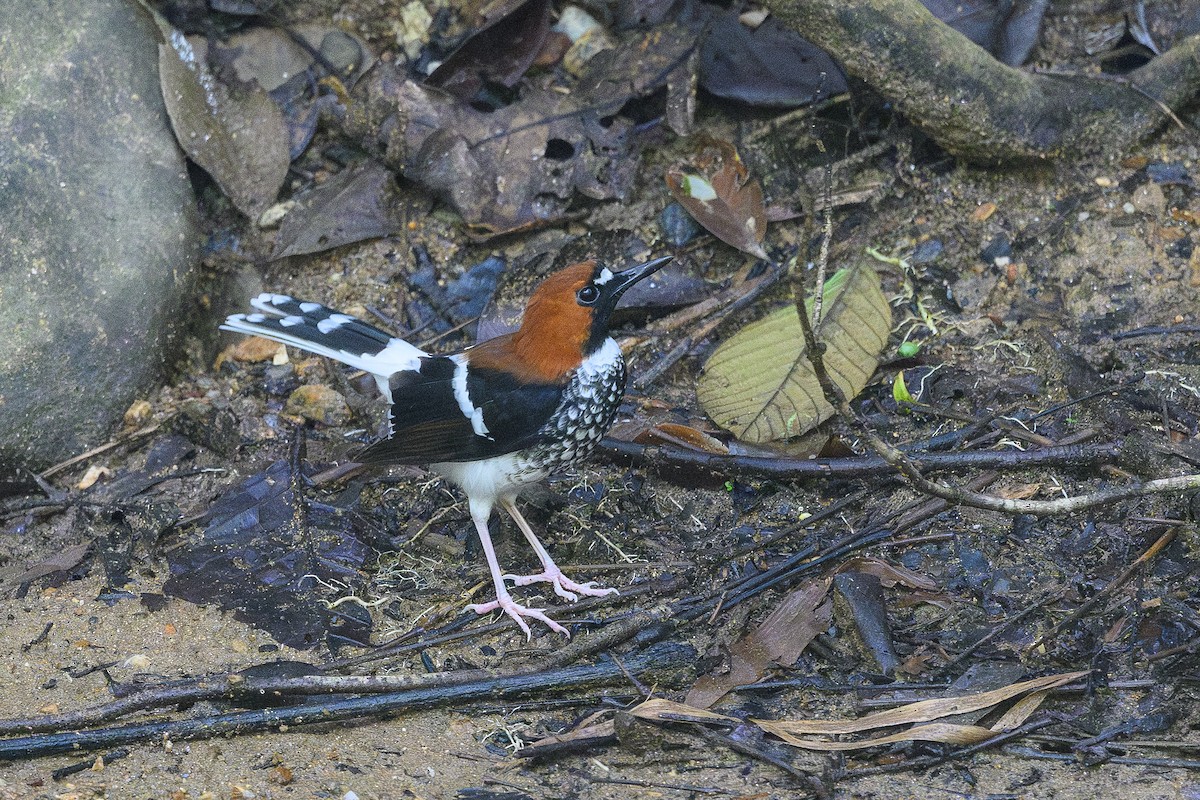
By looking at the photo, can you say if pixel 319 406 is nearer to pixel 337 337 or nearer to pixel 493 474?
pixel 337 337

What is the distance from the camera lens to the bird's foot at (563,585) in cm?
426

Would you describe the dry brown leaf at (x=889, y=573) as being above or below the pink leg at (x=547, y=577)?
above

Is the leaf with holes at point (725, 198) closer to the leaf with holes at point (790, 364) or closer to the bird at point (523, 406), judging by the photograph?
the leaf with holes at point (790, 364)

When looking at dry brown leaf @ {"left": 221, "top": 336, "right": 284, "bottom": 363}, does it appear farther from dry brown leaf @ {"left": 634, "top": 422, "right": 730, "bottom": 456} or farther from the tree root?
the tree root

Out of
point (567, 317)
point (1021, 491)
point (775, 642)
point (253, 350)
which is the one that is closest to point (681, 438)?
point (567, 317)

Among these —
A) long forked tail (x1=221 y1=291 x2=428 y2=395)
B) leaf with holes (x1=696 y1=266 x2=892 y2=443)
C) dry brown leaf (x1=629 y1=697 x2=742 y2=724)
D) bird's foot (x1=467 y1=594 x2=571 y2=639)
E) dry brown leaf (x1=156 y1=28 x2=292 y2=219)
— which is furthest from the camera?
dry brown leaf (x1=156 y1=28 x2=292 y2=219)

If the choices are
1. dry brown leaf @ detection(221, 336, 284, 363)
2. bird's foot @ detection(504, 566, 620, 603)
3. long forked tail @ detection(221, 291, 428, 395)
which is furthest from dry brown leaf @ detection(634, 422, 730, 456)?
dry brown leaf @ detection(221, 336, 284, 363)

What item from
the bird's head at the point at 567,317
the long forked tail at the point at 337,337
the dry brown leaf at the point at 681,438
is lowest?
the dry brown leaf at the point at 681,438

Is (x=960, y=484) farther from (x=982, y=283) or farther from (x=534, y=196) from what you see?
(x=534, y=196)

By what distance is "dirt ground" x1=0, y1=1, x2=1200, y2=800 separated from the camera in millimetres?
3377

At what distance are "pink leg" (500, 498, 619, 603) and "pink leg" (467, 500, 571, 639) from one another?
0.28ft

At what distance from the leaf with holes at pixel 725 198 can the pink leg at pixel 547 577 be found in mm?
1641

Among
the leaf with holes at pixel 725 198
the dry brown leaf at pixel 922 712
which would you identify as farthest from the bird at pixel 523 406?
the leaf with holes at pixel 725 198

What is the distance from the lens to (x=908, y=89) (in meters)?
5.12
